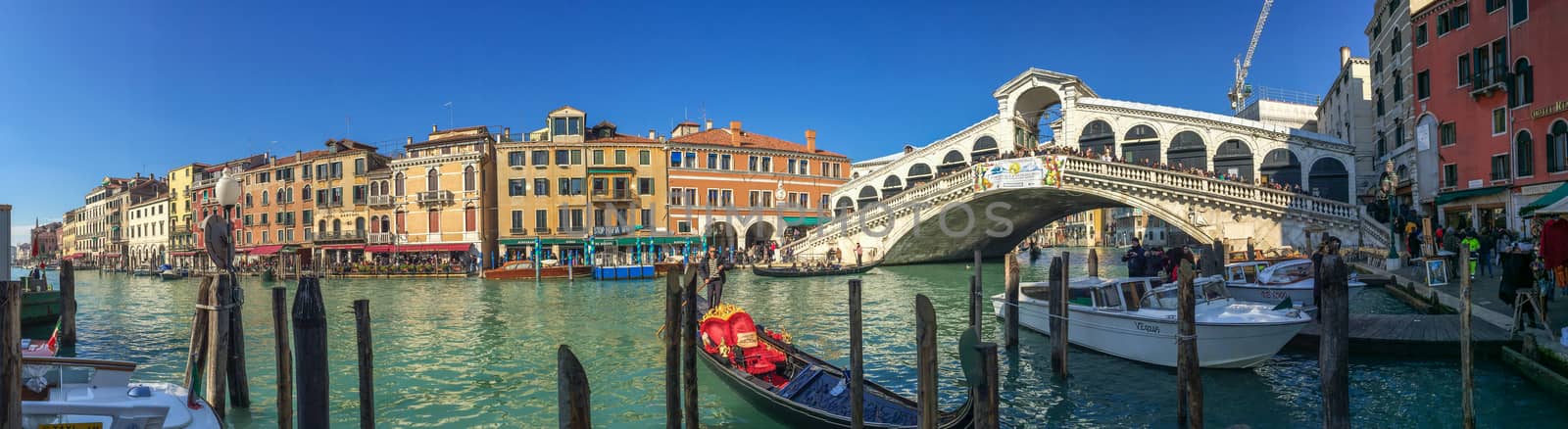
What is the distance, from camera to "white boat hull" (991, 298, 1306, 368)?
8523 millimetres

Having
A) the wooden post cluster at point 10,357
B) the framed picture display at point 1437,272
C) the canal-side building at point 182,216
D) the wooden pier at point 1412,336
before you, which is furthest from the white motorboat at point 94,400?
the canal-side building at point 182,216

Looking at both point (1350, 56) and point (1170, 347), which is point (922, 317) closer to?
point (1170, 347)

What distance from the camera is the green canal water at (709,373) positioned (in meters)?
7.39

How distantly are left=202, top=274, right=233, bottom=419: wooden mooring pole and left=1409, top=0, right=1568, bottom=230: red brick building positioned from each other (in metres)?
19.2

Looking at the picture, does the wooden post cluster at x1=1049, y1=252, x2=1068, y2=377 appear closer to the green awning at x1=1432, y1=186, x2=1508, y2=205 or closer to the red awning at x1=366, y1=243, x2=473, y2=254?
the green awning at x1=1432, y1=186, x2=1508, y2=205

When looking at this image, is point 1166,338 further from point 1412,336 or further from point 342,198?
point 342,198

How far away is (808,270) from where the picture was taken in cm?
2664

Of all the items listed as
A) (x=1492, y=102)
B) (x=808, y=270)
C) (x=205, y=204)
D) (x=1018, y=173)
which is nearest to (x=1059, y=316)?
(x=1492, y=102)

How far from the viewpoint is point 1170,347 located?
892 centimetres

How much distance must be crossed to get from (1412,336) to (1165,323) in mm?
3075

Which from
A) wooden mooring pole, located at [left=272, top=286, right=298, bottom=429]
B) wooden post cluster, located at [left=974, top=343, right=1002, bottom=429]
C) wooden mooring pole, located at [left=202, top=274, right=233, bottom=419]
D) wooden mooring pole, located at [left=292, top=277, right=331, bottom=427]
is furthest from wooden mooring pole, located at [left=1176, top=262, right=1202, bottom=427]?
wooden mooring pole, located at [left=202, top=274, right=233, bottom=419]

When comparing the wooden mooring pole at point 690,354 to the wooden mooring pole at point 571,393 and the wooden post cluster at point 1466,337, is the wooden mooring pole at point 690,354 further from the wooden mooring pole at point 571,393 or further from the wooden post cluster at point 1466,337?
the wooden post cluster at point 1466,337

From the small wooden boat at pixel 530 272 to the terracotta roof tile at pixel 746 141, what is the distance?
26.3 ft

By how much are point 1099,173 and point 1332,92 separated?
709 inches
